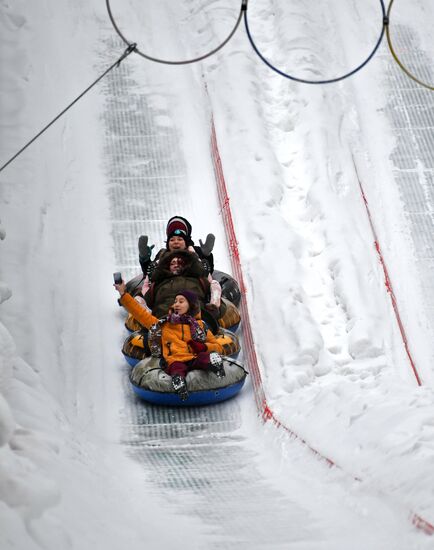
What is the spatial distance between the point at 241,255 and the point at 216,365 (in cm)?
190

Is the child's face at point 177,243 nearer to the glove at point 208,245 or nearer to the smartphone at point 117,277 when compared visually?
the glove at point 208,245

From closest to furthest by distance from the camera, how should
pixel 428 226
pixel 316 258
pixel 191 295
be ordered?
pixel 191 295, pixel 316 258, pixel 428 226

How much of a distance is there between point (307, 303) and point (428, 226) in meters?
1.80

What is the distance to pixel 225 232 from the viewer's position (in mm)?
7680

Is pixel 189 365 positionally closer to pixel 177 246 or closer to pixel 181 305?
pixel 181 305

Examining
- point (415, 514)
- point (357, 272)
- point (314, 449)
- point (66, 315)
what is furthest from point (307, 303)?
point (415, 514)

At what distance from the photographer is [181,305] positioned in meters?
5.54

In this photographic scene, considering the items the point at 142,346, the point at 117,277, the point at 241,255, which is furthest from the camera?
the point at 241,255

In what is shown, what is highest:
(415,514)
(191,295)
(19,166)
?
(19,166)

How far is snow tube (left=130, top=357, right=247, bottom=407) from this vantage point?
5.39 metres

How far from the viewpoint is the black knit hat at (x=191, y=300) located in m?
5.58

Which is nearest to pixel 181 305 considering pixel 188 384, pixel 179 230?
pixel 188 384

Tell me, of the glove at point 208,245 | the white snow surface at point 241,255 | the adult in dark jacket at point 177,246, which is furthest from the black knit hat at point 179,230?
the white snow surface at point 241,255

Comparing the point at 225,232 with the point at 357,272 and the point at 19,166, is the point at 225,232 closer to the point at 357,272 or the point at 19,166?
the point at 357,272
